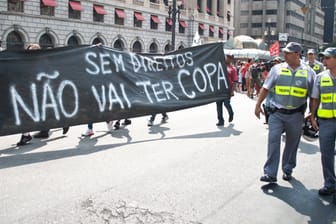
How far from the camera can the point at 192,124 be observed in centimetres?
1014

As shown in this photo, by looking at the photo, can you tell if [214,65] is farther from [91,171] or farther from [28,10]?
[28,10]

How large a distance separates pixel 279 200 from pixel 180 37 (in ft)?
157

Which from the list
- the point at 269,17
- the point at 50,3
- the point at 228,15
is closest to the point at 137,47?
the point at 50,3

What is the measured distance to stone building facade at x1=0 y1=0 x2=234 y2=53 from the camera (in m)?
32.0

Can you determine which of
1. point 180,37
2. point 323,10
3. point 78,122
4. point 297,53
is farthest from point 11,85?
point 323,10

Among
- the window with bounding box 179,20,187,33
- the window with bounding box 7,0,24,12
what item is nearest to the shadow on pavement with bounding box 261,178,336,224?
the window with bounding box 7,0,24,12

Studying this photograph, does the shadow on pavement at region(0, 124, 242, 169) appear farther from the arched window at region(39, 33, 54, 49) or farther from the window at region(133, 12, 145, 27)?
the window at region(133, 12, 145, 27)

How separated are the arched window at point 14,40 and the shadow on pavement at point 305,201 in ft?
97.3

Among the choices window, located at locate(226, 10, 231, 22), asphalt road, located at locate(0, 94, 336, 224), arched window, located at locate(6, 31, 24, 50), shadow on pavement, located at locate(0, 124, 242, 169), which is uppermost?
window, located at locate(226, 10, 231, 22)

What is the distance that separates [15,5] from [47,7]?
298 centimetres

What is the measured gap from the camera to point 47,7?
112 feet

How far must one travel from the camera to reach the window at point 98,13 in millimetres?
38450

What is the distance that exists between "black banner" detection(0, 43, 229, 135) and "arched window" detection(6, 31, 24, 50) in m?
25.4

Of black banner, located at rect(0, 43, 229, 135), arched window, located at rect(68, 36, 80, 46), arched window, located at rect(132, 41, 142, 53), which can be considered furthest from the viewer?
arched window, located at rect(132, 41, 142, 53)
